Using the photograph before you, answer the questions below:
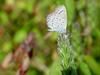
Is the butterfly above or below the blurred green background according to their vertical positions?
above

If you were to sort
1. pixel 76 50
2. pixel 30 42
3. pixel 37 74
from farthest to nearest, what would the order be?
pixel 37 74
pixel 76 50
pixel 30 42

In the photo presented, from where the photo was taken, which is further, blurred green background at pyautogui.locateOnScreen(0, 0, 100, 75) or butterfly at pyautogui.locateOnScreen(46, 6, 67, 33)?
blurred green background at pyautogui.locateOnScreen(0, 0, 100, 75)

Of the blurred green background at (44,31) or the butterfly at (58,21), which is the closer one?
the butterfly at (58,21)

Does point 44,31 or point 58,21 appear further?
point 44,31

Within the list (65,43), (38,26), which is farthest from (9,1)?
(65,43)

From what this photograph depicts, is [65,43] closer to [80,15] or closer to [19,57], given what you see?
[19,57]

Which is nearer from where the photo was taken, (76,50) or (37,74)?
(76,50)

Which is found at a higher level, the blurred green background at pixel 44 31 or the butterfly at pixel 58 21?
the butterfly at pixel 58 21

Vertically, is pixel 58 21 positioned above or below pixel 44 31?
above
